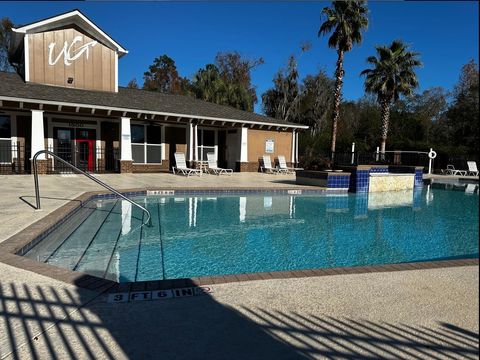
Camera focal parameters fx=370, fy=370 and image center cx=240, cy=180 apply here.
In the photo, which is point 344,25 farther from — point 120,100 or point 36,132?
point 36,132

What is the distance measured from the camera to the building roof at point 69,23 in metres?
16.6

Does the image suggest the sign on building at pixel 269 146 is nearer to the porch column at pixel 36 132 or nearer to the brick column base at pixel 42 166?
the brick column base at pixel 42 166

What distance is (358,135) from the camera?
39969 mm

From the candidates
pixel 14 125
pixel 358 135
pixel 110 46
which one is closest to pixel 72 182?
pixel 14 125

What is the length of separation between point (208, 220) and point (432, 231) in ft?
16.6

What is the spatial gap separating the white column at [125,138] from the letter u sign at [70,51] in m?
4.54

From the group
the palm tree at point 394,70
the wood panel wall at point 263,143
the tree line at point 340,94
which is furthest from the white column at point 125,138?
the palm tree at point 394,70

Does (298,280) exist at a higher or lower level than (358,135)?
lower

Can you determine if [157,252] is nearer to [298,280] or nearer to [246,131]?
[298,280]

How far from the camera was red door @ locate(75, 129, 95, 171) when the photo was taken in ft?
58.2

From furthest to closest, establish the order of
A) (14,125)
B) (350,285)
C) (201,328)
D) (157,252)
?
(14,125) < (157,252) < (350,285) < (201,328)

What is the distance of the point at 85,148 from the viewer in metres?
18.0

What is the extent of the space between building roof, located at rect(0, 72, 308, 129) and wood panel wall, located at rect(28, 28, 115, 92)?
0.55m

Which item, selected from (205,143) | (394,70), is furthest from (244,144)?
(394,70)
